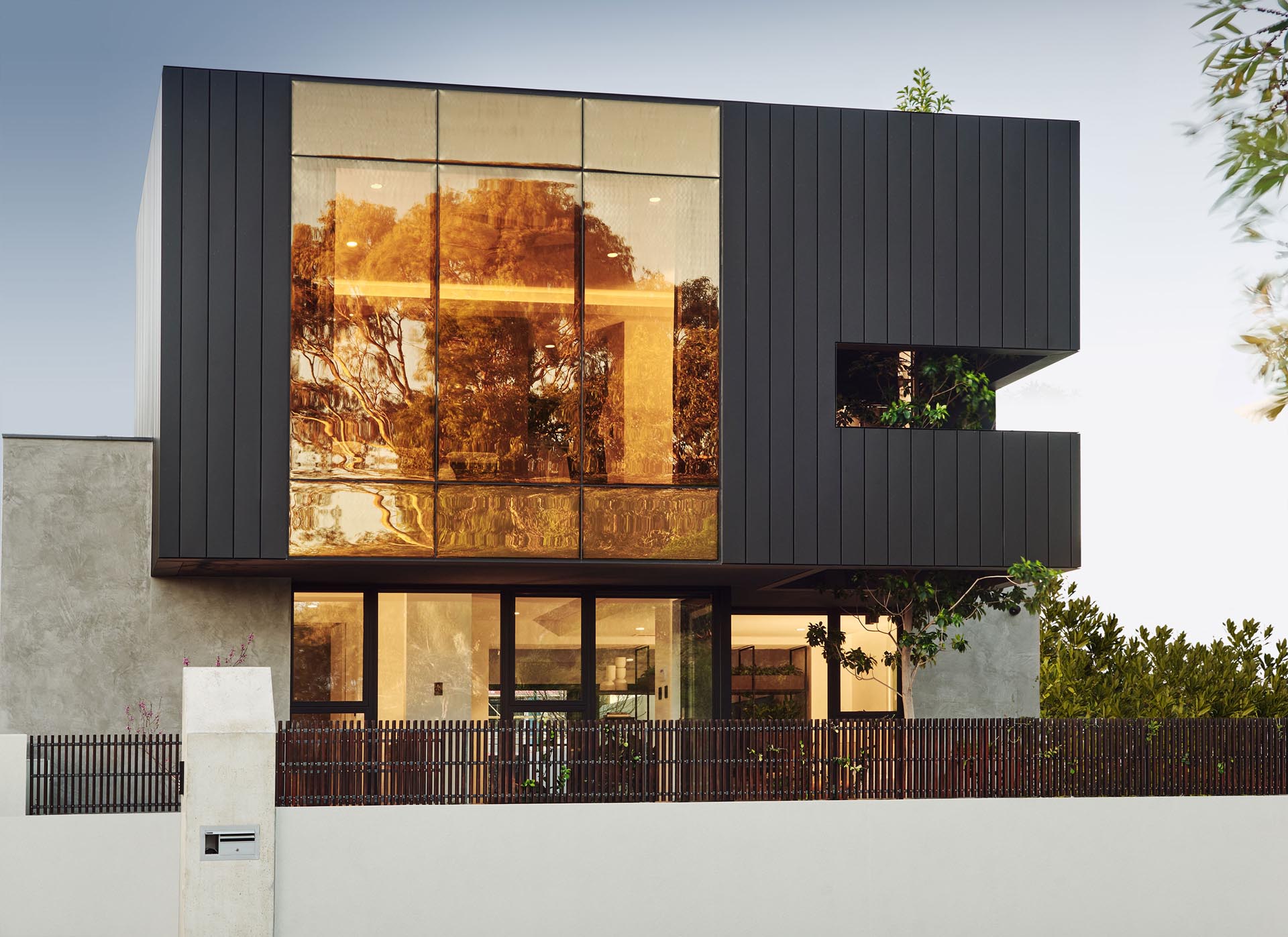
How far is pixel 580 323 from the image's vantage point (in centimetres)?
1504

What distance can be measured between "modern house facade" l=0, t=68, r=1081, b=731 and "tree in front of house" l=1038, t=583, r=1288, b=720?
10940 mm

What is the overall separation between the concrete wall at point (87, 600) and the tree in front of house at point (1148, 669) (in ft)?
51.8

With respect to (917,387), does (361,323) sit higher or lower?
higher

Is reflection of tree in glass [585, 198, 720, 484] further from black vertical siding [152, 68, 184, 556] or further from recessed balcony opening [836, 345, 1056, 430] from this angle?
black vertical siding [152, 68, 184, 556]

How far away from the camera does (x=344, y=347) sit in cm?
1469

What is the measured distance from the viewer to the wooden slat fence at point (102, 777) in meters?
13.7

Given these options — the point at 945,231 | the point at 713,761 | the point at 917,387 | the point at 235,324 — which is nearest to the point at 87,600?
the point at 235,324

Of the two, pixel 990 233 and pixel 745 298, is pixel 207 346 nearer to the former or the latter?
pixel 745 298

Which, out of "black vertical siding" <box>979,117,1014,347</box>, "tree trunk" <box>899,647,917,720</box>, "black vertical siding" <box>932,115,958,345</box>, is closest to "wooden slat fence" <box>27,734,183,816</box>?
"tree trunk" <box>899,647,917,720</box>

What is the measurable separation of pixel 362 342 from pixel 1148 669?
1907cm

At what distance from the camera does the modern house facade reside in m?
14.6

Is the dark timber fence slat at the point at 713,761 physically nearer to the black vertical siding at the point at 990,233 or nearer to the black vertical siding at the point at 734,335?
the black vertical siding at the point at 734,335

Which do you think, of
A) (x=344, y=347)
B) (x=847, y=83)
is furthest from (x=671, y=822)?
(x=847, y=83)

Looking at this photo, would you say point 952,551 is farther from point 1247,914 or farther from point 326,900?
point 326,900
